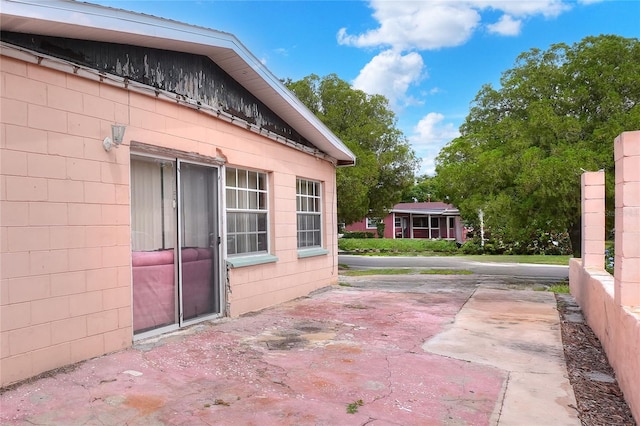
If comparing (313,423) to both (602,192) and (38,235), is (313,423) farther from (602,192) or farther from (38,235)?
(602,192)

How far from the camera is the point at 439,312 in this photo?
8.14 metres

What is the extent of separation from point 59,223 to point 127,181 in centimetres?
101

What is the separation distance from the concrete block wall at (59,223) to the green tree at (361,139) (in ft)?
41.9

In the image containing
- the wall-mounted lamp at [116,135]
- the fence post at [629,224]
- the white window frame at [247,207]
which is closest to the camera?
the fence post at [629,224]

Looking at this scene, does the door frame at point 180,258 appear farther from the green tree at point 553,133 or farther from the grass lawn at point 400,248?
the grass lawn at point 400,248

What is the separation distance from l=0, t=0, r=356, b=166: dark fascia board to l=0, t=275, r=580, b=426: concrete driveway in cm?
333

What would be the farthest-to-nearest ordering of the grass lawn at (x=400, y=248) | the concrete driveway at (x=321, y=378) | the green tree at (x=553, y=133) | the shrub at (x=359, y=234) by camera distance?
the shrub at (x=359, y=234) → the grass lawn at (x=400, y=248) → the green tree at (x=553, y=133) → the concrete driveway at (x=321, y=378)

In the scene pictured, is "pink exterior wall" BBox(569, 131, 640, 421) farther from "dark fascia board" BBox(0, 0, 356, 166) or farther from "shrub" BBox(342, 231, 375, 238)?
"shrub" BBox(342, 231, 375, 238)

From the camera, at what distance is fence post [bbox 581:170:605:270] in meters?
8.38

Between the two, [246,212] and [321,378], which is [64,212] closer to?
[321,378]

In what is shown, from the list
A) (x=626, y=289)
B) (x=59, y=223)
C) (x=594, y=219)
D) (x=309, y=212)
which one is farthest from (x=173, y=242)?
(x=594, y=219)

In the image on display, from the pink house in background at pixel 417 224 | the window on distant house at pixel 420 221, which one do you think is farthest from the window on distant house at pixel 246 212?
the window on distant house at pixel 420 221

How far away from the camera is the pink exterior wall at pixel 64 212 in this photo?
4215mm

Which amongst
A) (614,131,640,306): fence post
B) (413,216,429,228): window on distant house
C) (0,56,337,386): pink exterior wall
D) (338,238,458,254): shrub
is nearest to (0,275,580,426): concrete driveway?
(0,56,337,386): pink exterior wall
